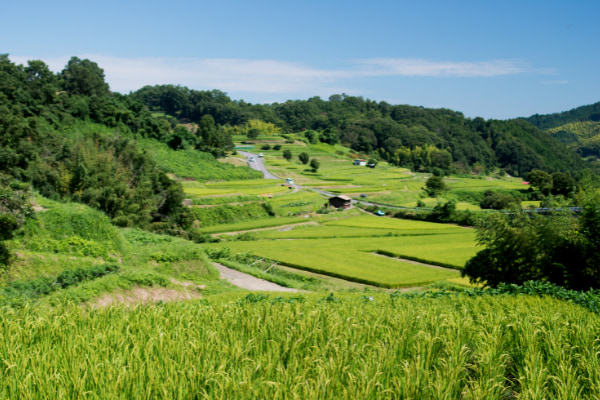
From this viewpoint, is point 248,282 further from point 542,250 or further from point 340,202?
point 340,202

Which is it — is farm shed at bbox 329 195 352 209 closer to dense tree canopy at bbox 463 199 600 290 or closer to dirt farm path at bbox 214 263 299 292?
dirt farm path at bbox 214 263 299 292

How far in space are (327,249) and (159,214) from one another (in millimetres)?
16772

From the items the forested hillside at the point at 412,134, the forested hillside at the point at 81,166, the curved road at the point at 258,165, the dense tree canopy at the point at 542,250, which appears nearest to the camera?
the dense tree canopy at the point at 542,250

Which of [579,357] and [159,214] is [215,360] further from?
[159,214]

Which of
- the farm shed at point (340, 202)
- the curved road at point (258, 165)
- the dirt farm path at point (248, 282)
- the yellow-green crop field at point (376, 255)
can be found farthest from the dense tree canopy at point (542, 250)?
the curved road at point (258, 165)

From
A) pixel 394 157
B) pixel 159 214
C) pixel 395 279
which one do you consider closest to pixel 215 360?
pixel 395 279

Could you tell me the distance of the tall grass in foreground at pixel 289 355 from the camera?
5.68 meters

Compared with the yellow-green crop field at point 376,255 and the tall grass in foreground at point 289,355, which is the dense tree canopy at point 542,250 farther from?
the tall grass in foreground at point 289,355

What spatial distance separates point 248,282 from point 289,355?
1561 cm

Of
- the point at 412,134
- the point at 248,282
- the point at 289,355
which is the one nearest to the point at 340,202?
the point at 248,282

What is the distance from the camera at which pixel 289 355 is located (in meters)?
6.90

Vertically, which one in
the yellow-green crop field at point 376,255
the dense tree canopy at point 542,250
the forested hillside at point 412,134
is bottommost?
the yellow-green crop field at point 376,255

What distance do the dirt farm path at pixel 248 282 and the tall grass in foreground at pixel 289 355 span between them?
12171mm

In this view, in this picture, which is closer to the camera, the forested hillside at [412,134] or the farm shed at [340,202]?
the farm shed at [340,202]
